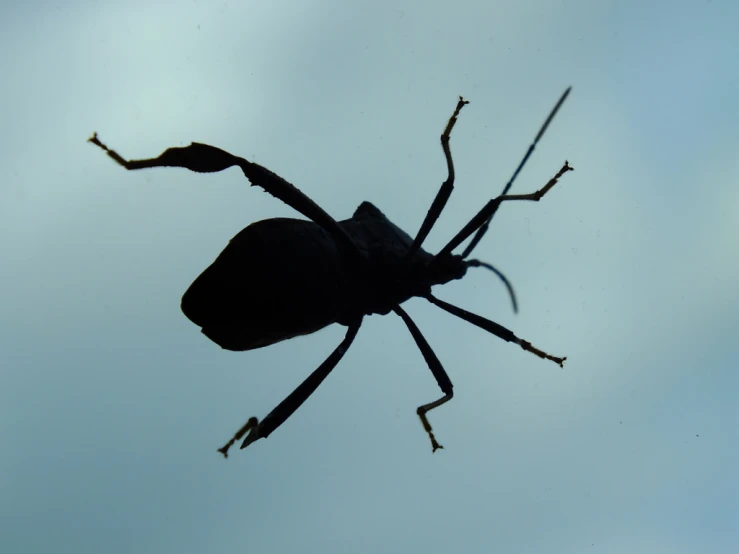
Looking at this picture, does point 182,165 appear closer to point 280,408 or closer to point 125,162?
point 125,162

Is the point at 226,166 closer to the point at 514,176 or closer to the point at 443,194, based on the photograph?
the point at 443,194

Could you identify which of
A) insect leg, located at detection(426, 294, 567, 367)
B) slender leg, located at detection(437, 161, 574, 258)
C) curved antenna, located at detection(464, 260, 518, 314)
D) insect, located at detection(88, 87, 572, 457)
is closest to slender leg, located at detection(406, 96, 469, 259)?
insect, located at detection(88, 87, 572, 457)


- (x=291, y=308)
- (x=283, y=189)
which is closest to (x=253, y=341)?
(x=291, y=308)

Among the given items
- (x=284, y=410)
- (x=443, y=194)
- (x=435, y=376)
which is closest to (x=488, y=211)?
(x=443, y=194)

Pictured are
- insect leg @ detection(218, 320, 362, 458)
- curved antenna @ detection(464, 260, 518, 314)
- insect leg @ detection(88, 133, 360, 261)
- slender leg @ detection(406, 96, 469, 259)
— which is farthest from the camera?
curved antenna @ detection(464, 260, 518, 314)

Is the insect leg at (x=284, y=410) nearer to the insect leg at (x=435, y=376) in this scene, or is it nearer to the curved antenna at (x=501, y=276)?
the insect leg at (x=435, y=376)

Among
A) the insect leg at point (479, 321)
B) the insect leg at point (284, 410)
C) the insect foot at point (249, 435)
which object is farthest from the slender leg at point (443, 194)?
the insect foot at point (249, 435)

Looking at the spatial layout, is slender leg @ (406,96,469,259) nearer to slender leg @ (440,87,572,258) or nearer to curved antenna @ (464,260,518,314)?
slender leg @ (440,87,572,258)
